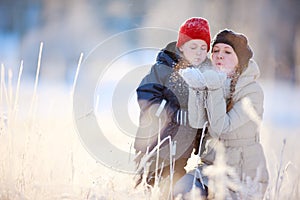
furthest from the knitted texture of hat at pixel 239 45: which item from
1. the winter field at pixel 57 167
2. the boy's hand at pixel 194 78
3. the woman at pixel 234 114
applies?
the winter field at pixel 57 167

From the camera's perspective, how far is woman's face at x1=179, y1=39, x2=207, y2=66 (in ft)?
7.46

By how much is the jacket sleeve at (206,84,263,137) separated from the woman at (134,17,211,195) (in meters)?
0.09

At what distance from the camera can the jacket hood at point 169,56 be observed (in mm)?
2285

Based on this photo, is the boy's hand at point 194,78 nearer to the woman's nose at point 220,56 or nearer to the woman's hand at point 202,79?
the woman's hand at point 202,79

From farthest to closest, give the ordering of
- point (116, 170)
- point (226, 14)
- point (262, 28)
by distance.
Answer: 1. point (262, 28)
2. point (226, 14)
3. point (116, 170)

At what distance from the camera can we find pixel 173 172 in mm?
2281

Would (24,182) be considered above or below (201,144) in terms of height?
below

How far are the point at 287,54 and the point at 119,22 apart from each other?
1589mm

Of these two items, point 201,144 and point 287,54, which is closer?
point 201,144

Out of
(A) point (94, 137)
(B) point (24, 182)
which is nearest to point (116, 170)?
(A) point (94, 137)

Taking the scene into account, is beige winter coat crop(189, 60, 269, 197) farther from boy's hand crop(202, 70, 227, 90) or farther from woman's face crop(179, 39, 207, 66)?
woman's face crop(179, 39, 207, 66)

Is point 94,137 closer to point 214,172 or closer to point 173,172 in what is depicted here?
point 173,172

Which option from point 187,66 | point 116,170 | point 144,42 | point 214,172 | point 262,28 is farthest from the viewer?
point 262,28

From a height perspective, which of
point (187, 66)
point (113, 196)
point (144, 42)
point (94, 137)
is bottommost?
point (113, 196)
